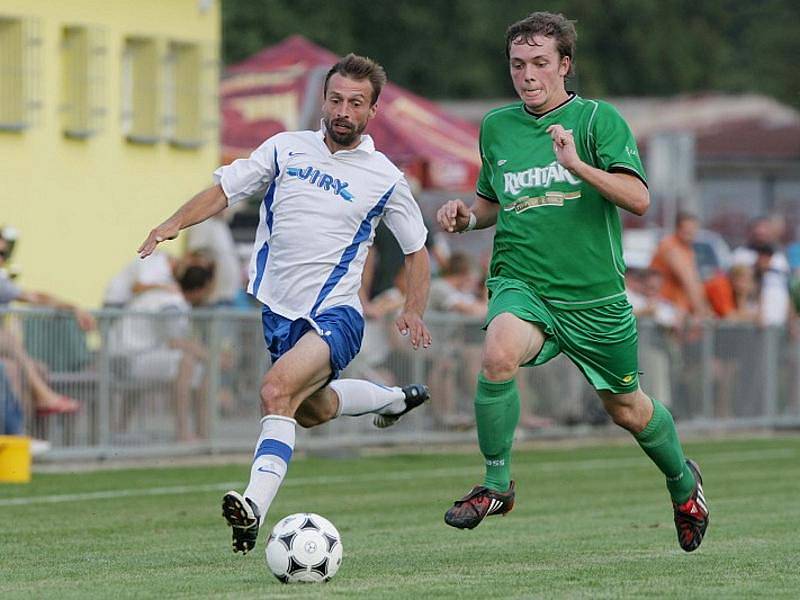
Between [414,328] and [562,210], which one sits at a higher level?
[562,210]

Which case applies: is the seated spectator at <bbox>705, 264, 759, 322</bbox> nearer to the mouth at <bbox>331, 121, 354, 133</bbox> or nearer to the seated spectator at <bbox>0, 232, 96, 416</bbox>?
the seated spectator at <bbox>0, 232, 96, 416</bbox>

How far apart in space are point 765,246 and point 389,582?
16.2 meters

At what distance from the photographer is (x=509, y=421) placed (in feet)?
32.2

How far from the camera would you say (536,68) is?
9.85 meters

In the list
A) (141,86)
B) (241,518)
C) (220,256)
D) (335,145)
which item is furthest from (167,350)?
(141,86)

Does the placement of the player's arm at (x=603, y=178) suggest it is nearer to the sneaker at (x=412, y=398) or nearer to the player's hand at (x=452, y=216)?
the player's hand at (x=452, y=216)

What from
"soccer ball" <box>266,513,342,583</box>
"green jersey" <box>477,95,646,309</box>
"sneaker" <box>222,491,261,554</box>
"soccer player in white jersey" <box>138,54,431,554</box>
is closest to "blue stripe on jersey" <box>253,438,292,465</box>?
"soccer player in white jersey" <box>138,54,431,554</box>

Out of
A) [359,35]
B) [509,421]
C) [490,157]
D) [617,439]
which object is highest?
[359,35]

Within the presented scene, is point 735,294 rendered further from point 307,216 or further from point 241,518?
point 241,518

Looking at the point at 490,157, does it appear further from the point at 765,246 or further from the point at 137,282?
the point at 765,246

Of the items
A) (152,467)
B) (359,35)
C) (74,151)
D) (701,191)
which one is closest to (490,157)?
(152,467)

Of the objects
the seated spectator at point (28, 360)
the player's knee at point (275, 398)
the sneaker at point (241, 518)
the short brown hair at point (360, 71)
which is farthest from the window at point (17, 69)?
the sneaker at point (241, 518)

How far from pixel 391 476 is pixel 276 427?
Result: 6592mm

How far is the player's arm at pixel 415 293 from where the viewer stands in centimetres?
1062
